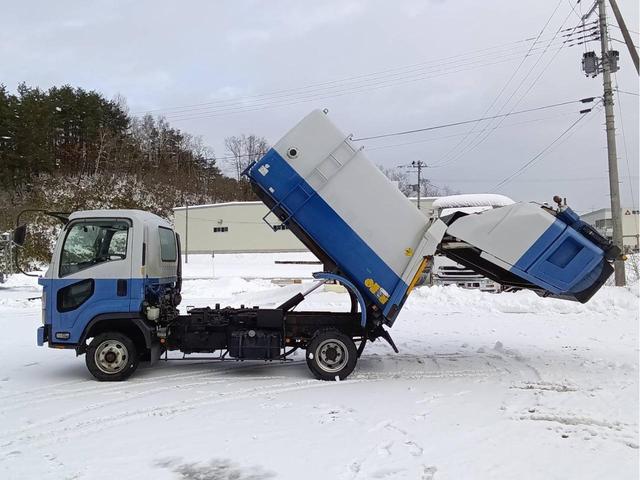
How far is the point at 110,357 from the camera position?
Result: 7434 millimetres

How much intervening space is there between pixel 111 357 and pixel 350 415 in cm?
369

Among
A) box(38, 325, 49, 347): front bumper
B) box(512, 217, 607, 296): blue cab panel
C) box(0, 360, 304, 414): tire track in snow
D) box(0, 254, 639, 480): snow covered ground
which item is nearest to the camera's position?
box(0, 254, 639, 480): snow covered ground

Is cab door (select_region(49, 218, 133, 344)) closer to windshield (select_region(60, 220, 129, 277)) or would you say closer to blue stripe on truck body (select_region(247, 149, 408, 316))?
windshield (select_region(60, 220, 129, 277))

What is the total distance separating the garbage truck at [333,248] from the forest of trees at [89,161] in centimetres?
2896

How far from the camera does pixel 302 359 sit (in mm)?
9109

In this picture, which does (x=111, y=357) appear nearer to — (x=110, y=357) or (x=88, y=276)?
(x=110, y=357)

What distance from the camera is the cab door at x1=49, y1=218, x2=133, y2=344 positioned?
7309 mm

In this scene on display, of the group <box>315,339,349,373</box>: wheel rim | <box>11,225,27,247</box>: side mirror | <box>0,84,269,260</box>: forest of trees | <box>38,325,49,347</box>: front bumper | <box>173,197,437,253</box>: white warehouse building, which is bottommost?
<box>315,339,349,373</box>: wheel rim

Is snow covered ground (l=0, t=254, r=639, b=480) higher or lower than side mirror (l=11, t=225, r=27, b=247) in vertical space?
lower

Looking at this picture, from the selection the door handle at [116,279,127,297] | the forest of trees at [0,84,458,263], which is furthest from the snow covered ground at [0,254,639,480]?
the forest of trees at [0,84,458,263]

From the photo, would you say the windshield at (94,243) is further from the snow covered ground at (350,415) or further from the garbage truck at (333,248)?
the snow covered ground at (350,415)

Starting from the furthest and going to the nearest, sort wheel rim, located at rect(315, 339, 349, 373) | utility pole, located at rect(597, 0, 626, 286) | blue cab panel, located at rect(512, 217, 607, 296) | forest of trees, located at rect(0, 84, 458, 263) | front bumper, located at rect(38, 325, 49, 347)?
forest of trees, located at rect(0, 84, 458, 263) < utility pole, located at rect(597, 0, 626, 286) < wheel rim, located at rect(315, 339, 349, 373) < front bumper, located at rect(38, 325, 49, 347) < blue cab panel, located at rect(512, 217, 607, 296)

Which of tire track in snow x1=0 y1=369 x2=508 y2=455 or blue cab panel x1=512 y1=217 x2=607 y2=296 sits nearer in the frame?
tire track in snow x1=0 y1=369 x2=508 y2=455

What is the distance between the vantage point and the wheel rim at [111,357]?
7.42 m
